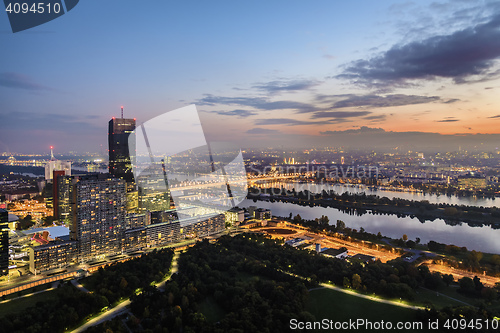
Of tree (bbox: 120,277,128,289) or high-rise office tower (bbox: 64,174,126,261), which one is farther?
high-rise office tower (bbox: 64,174,126,261)

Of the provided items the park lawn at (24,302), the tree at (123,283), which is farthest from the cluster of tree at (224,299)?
the park lawn at (24,302)

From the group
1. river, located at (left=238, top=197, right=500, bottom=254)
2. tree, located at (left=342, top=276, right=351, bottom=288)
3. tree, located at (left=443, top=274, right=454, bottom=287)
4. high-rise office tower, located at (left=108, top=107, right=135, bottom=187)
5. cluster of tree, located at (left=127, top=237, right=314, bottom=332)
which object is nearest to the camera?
cluster of tree, located at (left=127, top=237, right=314, bottom=332)

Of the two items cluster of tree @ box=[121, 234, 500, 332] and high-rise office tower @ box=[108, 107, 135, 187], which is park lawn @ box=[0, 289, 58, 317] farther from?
high-rise office tower @ box=[108, 107, 135, 187]

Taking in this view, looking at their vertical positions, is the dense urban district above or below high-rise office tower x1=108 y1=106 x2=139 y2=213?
below

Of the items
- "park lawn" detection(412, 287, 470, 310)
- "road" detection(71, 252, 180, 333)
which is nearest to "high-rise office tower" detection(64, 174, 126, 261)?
"road" detection(71, 252, 180, 333)

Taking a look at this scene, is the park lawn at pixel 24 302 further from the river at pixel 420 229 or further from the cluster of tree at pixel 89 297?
the river at pixel 420 229

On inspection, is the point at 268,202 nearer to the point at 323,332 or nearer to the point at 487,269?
the point at 487,269
